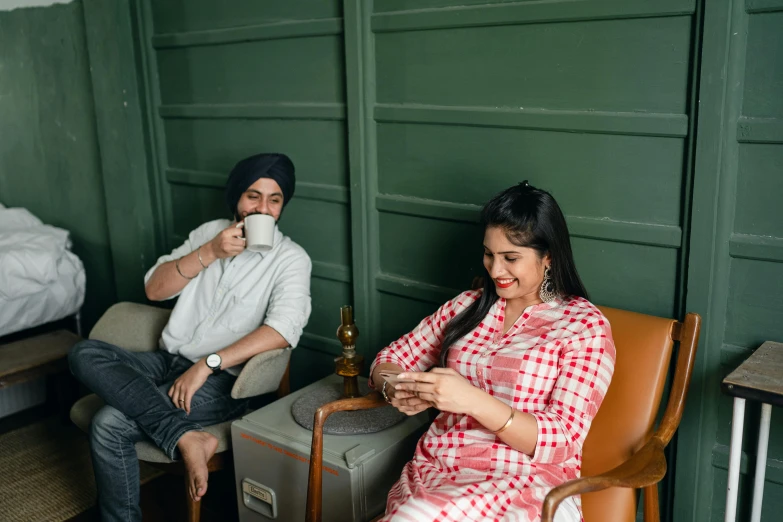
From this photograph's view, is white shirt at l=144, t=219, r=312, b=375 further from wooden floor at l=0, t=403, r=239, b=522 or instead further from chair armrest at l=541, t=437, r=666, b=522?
chair armrest at l=541, t=437, r=666, b=522

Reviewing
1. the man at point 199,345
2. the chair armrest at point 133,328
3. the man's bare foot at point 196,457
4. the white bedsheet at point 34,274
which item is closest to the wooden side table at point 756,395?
the man at point 199,345

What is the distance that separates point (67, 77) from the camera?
344 centimetres

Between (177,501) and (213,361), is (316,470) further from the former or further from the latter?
(177,501)

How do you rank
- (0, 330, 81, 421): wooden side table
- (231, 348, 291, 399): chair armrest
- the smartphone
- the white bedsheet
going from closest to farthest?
1. the smartphone
2. (231, 348, 291, 399): chair armrest
3. (0, 330, 81, 421): wooden side table
4. the white bedsheet

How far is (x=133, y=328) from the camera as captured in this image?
2.67 metres

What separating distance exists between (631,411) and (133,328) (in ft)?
5.77

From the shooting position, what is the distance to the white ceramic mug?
220 cm

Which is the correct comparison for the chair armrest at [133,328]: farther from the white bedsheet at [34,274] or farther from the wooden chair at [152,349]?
the white bedsheet at [34,274]

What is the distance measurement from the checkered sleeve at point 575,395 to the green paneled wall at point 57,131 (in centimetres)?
257

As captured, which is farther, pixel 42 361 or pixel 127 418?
pixel 42 361

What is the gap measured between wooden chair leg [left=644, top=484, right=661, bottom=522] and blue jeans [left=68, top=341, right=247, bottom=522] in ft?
4.17

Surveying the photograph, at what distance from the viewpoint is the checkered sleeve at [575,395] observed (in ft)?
5.22

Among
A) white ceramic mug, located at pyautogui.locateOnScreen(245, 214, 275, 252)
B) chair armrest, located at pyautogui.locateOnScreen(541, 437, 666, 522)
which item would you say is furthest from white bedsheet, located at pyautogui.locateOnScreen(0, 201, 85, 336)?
chair armrest, located at pyautogui.locateOnScreen(541, 437, 666, 522)

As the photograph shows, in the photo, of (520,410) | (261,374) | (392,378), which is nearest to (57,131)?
(261,374)
